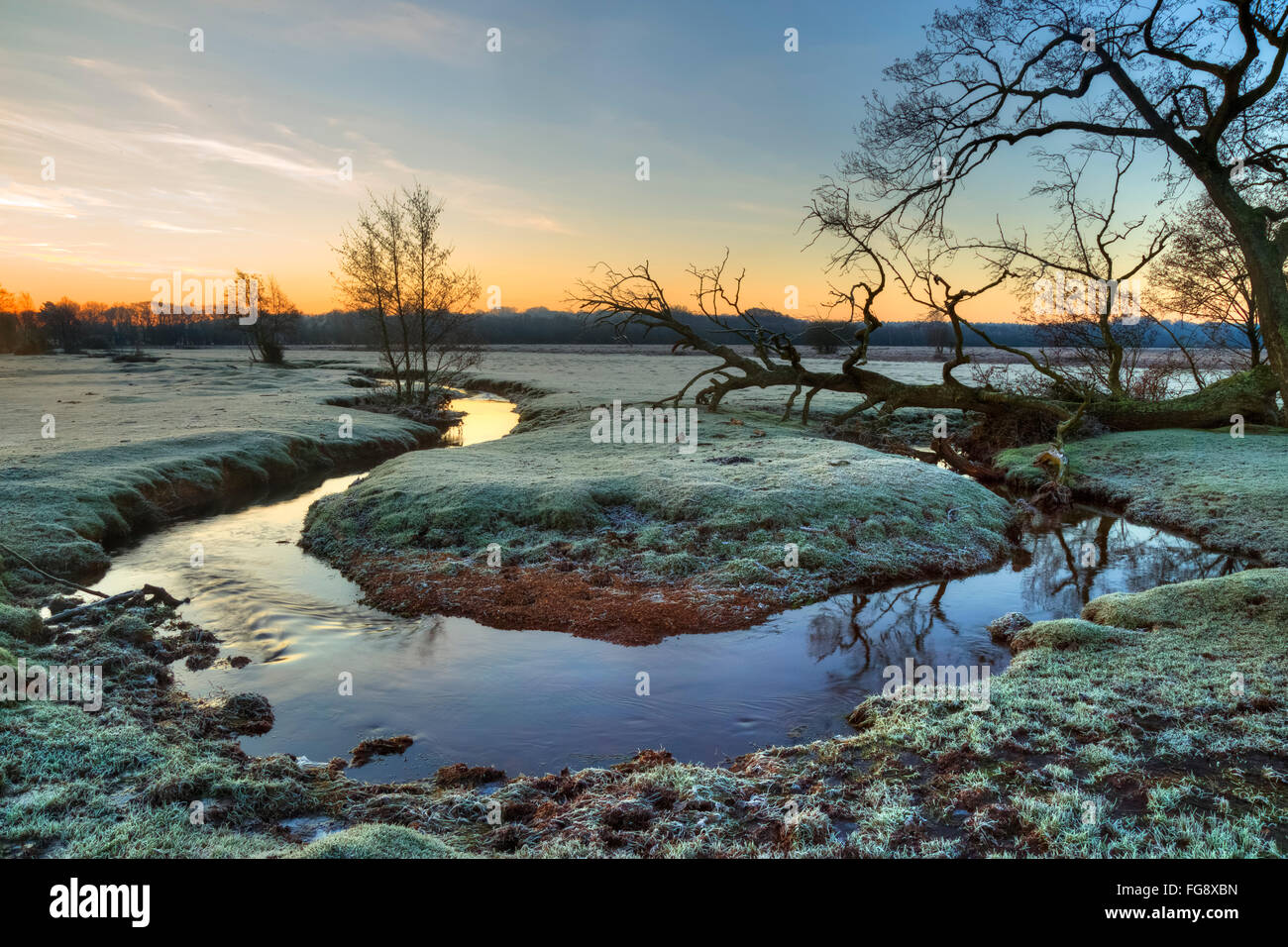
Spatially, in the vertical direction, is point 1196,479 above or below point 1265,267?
→ below

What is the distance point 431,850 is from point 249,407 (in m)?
37.6

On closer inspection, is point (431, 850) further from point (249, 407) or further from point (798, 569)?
point (249, 407)

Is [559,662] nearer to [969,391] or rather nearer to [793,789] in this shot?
[793,789]

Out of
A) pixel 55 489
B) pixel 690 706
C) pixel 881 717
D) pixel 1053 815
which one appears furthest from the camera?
pixel 55 489

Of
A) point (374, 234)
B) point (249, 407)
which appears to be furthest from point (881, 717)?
point (374, 234)

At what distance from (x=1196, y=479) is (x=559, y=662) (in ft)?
63.0

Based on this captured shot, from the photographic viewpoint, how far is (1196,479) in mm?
20297

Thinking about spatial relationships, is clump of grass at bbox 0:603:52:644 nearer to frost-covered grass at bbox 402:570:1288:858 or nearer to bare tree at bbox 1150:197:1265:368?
frost-covered grass at bbox 402:570:1288:858

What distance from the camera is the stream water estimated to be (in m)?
8.48

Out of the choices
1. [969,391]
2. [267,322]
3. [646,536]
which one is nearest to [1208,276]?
[969,391]

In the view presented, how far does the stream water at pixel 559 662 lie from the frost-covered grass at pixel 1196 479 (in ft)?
5.32

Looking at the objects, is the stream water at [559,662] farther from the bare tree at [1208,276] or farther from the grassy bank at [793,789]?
Answer: the bare tree at [1208,276]

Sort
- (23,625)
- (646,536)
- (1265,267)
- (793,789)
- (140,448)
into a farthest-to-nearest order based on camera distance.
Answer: (140,448) → (646,536) → (1265,267) → (23,625) → (793,789)

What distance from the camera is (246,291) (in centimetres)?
7075
